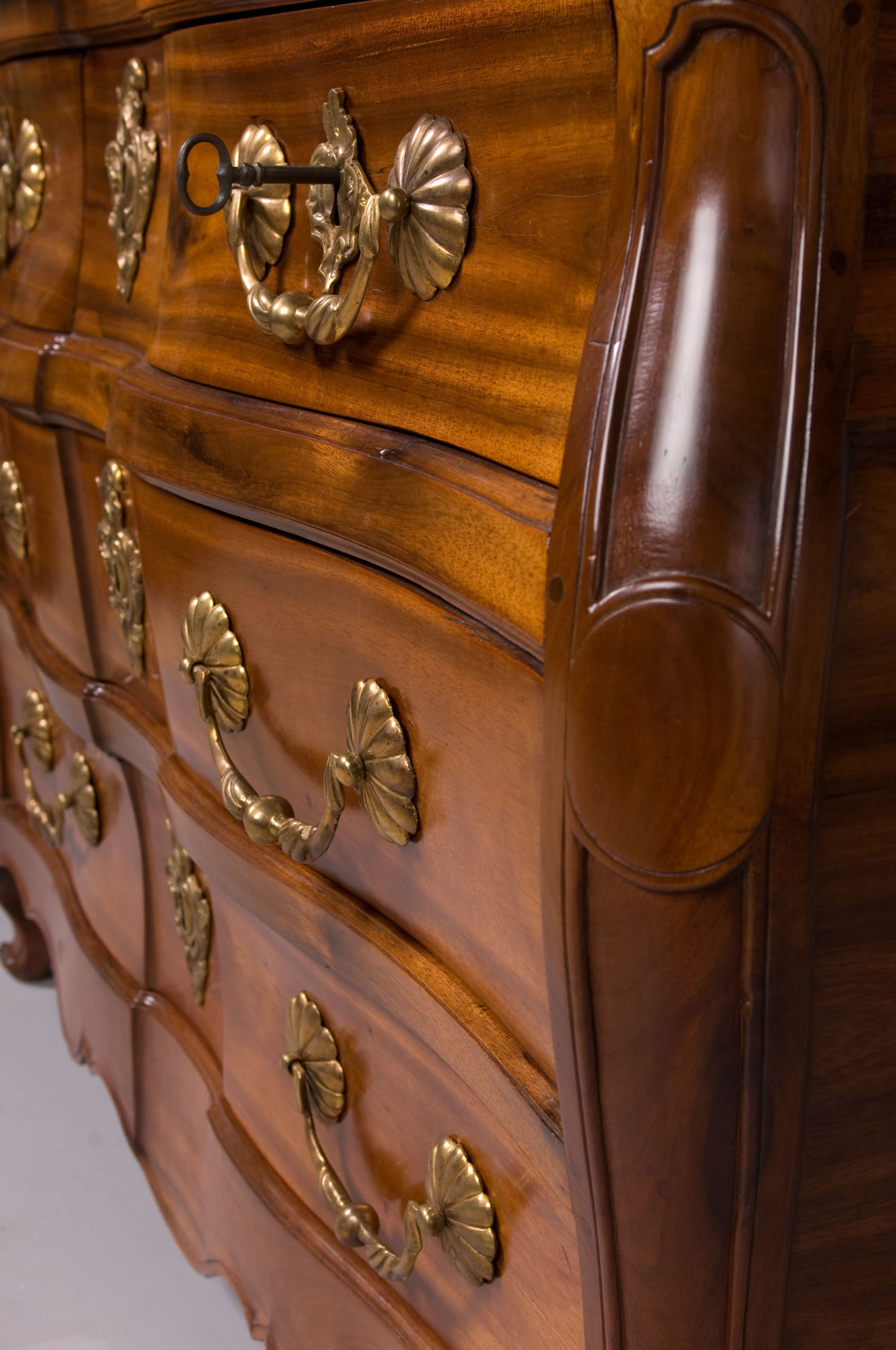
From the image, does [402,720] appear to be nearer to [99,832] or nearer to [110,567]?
[110,567]

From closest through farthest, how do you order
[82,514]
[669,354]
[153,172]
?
[669,354], [153,172], [82,514]

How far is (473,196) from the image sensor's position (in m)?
0.41

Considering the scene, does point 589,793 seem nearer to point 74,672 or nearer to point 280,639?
point 280,639

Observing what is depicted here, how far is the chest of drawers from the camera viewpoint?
0.30 m

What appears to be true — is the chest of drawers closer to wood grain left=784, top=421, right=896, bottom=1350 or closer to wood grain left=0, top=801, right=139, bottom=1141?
wood grain left=784, top=421, right=896, bottom=1350

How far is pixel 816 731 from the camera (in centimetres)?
32

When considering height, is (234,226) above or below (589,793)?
above

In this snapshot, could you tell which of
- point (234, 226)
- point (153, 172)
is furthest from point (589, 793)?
point (153, 172)

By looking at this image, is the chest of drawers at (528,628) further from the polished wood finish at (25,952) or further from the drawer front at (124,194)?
the polished wood finish at (25,952)

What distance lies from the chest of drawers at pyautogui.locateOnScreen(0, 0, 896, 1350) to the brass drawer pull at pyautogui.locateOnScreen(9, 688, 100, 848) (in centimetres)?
28

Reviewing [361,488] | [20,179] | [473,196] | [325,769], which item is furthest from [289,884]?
[20,179]

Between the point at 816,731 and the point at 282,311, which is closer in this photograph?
the point at 816,731

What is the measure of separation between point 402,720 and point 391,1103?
209mm

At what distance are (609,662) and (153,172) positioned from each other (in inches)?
20.1
